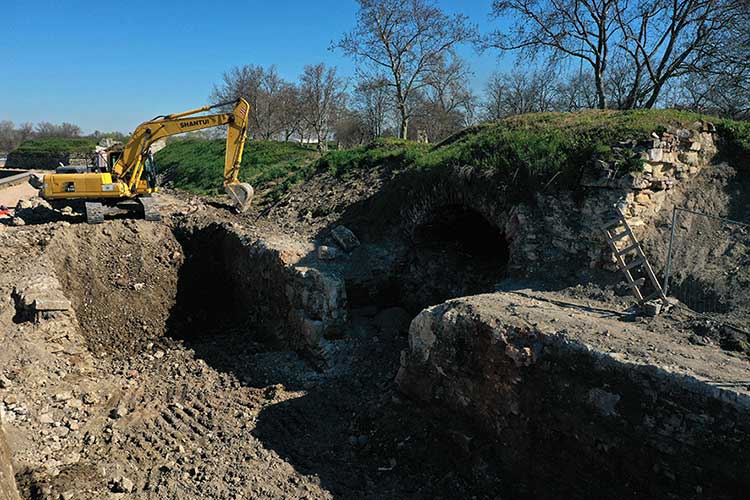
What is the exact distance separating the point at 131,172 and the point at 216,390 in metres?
7.34

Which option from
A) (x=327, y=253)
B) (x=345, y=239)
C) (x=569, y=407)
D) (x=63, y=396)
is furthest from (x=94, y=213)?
(x=569, y=407)

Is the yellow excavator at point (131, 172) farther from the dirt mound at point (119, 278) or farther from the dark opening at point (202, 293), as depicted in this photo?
the dark opening at point (202, 293)

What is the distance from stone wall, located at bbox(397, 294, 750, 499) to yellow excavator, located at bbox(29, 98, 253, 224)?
8.24 metres

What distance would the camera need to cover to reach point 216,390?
27.6 feet

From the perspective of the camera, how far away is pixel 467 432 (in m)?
6.44

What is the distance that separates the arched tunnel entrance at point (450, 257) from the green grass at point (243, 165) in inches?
314

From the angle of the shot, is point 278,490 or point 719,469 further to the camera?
point 278,490

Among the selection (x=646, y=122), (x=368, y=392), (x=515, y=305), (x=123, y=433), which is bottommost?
(x=123, y=433)

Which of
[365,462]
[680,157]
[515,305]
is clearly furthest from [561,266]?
[365,462]

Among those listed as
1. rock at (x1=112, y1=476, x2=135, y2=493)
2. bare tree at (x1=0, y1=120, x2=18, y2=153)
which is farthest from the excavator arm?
bare tree at (x1=0, y1=120, x2=18, y2=153)

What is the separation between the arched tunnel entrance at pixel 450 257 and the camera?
10016 millimetres

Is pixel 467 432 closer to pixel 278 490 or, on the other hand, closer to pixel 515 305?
pixel 515 305

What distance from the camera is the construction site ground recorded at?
6148 millimetres

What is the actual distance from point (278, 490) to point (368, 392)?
2.38 meters
